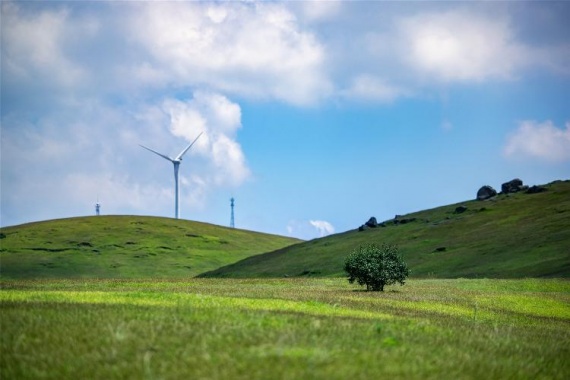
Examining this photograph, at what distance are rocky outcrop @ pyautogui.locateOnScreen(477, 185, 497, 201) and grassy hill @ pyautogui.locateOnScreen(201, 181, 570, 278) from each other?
3243 millimetres

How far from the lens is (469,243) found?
5261 inches

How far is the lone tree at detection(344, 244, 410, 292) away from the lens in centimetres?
5894

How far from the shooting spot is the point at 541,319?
38281 mm

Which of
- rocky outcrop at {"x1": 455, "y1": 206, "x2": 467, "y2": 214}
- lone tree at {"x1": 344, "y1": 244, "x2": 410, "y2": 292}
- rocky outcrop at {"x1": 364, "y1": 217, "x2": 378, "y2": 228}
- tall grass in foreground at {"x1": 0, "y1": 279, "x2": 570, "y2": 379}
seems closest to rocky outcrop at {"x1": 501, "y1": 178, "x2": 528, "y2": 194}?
rocky outcrop at {"x1": 455, "y1": 206, "x2": 467, "y2": 214}

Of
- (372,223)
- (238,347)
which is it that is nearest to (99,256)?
(372,223)

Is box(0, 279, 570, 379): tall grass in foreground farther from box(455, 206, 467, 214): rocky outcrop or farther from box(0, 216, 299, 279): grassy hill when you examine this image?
box(455, 206, 467, 214): rocky outcrop

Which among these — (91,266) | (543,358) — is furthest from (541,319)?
(91,266)

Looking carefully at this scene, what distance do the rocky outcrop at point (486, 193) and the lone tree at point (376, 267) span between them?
13761cm

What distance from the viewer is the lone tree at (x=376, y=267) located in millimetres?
58938

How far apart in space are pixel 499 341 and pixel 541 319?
67.0 feet

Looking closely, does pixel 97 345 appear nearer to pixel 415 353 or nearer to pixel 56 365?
pixel 56 365

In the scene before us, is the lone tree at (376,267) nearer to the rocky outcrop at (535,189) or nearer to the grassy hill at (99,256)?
the grassy hill at (99,256)

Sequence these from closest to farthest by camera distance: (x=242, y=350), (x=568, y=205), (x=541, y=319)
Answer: (x=242, y=350), (x=541, y=319), (x=568, y=205)

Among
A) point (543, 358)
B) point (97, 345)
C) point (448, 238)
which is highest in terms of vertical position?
point (448, 238)
